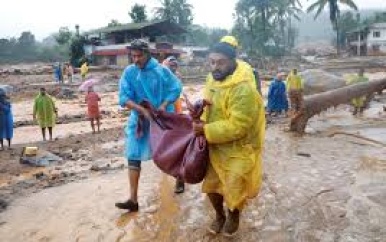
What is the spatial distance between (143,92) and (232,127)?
4.77 ft

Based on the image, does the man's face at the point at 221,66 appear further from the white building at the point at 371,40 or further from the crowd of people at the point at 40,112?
the white building at the point at 371,40

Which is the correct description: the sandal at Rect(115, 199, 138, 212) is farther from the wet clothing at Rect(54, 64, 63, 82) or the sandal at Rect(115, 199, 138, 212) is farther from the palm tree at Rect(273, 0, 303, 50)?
the palm tree at Rect(273, 0, 303, 50)

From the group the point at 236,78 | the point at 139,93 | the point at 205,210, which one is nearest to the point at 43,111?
the point at 139,93

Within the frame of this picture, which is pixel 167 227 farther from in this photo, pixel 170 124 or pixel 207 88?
pixel 207 88

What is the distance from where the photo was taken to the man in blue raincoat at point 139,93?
4.52 metres

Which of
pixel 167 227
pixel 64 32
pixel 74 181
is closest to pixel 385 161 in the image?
pixel 167 227

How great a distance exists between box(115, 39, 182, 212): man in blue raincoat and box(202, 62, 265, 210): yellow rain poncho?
3.19ft

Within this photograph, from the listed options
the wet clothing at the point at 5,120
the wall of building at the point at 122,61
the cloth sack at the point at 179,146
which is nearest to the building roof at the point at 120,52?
the wall of building at the point at 122,61

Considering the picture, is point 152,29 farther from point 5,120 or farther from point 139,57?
point 139,57

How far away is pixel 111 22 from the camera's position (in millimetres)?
53031

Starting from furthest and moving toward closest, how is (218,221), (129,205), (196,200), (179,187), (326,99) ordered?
(326,99), (179,187), (196,200), (129,205), (218,221)

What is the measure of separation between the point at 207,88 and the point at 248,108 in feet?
1.36

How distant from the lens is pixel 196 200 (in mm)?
5094

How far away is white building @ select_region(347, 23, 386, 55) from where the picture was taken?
53656 millimetres
